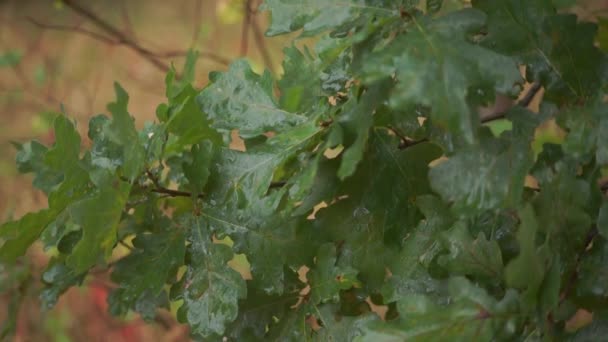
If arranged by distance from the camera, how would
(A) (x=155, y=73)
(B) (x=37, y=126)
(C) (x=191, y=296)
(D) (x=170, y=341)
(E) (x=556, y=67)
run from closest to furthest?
(E) (x=556, y=67) < (C) (x=191, y=296) < (D) (x=170, y=341) < (B) (x=37, y=126) < (A) (x=155, y=73)

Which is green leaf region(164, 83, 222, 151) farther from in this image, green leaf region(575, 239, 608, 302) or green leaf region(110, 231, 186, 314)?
green leaf region(575, 239, 608, 302)

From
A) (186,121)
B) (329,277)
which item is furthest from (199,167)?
(329,277)

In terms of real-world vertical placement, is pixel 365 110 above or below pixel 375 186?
above

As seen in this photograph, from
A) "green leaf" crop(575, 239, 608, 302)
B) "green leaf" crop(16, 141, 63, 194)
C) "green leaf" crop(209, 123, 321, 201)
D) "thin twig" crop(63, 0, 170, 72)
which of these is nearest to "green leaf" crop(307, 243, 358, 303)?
"green leaf" crop(209, 123, 321, 201)

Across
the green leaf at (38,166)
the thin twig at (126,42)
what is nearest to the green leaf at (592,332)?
the green leaf at (38,166)

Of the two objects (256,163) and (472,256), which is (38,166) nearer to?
(256,163)

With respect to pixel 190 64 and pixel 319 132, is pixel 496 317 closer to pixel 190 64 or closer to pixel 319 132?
pixel 319 132

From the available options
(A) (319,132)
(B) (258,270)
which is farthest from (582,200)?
(B) (258,270)
